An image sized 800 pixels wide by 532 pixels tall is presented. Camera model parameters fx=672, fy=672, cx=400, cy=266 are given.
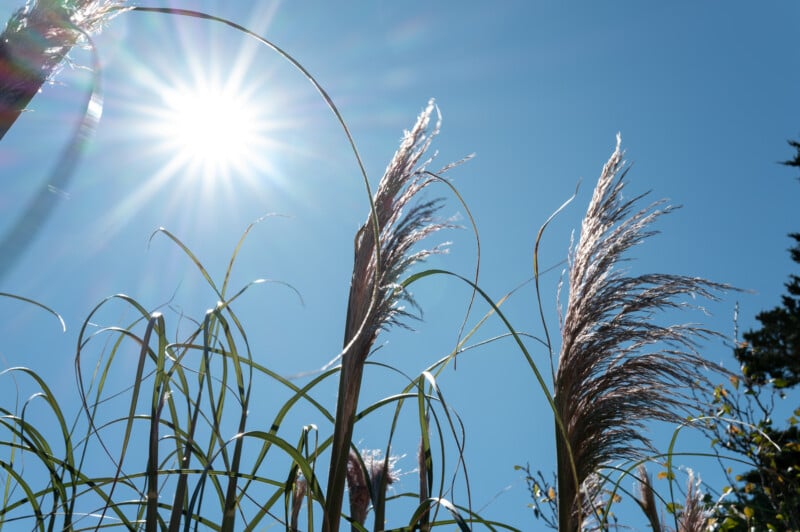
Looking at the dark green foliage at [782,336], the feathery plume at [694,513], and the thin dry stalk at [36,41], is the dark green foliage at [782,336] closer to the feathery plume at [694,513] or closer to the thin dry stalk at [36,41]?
the feathery plume at [694,513]

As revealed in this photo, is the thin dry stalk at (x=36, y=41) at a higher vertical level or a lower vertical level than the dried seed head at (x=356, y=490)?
higher

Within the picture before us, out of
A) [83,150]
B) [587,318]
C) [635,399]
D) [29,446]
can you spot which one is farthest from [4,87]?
[635,399]

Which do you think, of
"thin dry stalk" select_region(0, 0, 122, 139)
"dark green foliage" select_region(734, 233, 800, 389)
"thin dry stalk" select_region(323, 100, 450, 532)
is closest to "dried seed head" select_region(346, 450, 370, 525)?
"thin dry stalk" select_region(323, 100, 450, 532)

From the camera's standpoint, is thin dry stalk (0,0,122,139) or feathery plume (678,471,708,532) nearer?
thin dry stalk (0,0,122,139)

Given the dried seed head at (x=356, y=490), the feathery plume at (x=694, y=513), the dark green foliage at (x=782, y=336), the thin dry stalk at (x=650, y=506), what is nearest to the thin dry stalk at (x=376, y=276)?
the dried seed head at (x=356, y=490)

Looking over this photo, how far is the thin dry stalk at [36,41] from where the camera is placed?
4.30 ft

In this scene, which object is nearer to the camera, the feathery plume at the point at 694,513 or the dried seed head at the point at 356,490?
the dried seed head at the point at 356,490

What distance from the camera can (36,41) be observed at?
142 cm

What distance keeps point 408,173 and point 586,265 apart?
1006 millimetres

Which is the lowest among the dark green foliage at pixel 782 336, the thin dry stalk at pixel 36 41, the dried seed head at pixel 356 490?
the dried seed head at pixel 356 490

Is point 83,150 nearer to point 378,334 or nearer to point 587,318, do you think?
point 378,334

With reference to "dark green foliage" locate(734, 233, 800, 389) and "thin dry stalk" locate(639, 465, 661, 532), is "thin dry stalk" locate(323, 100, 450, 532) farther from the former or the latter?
"dark green foliage" locate(734, 233, 800, 389)

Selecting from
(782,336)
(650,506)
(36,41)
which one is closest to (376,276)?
(36,41)

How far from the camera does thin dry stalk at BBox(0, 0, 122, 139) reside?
1.31 m
